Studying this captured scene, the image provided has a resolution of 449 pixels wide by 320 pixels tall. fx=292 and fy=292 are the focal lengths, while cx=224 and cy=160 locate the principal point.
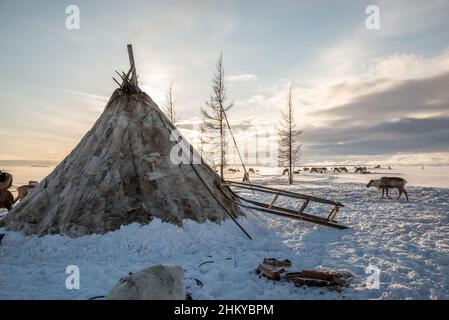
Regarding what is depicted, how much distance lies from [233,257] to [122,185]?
4.12 m

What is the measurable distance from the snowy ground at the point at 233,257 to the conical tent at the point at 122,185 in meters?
0.49

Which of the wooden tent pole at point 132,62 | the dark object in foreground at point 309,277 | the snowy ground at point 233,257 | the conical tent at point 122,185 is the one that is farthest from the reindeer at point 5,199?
the dark object in foreground at point 309,277

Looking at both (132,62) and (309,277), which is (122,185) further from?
(309,277)

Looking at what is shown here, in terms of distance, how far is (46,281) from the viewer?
6207 mm

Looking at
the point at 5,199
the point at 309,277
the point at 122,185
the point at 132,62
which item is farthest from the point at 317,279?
the point at 5,199

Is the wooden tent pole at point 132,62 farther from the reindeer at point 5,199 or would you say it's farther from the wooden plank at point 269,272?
the wooden plank at point 269,272

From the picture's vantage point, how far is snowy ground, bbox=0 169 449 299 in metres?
5.67

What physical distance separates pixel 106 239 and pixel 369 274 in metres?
6.59

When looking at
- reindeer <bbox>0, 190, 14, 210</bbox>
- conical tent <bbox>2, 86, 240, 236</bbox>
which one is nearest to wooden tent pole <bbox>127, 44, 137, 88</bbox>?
conical tent <bbox>2, 86, 240, 236</bbox>

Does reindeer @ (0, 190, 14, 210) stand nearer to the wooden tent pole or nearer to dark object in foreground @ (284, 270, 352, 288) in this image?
the wooden tent pole

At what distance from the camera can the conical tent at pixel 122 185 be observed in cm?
859

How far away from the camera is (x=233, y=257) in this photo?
765 centimetres
